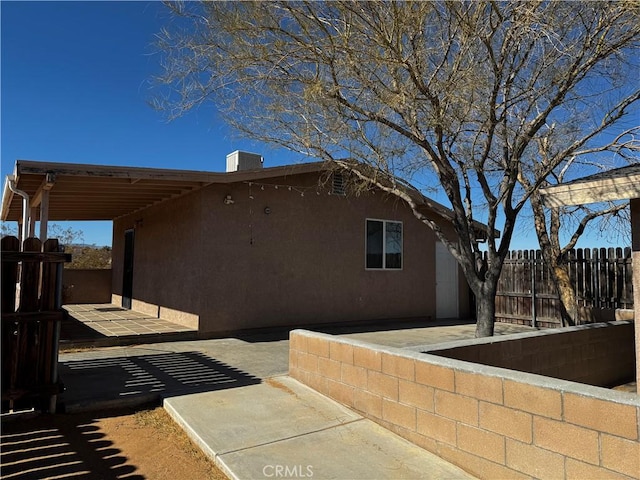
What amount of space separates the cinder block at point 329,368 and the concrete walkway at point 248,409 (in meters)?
0.27

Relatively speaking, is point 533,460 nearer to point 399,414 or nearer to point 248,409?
point 399,414

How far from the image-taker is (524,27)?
18.4 ft

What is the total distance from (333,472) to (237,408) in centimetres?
172

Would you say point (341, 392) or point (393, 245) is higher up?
point (393, 245)

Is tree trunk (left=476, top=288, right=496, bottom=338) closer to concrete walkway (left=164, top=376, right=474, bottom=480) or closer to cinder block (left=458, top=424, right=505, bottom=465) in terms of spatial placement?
concrete walkway (left=164, top=376, right=474, bottom=480)

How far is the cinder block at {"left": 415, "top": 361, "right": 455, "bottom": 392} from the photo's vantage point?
3.58 metres

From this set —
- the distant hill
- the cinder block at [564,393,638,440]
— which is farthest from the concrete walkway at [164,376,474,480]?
the distant hill

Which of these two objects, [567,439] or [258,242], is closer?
[567,439]

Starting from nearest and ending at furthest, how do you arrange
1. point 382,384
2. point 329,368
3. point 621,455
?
point 621,455 < point 382,384 < point 329,368

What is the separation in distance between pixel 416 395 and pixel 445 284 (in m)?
10.8

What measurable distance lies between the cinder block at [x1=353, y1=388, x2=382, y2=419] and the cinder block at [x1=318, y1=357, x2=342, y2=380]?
34cm

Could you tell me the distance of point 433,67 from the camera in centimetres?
658

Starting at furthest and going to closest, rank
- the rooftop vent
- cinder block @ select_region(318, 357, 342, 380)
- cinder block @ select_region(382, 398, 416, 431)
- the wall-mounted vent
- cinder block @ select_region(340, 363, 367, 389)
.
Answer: the wall-mounted vent → the rooftop vent → cinder block @ select_region(318, 357, 342, 380) → cinder block @ select_region(340, 363, 367, 389) → cinder block @ select_region(382, 398, 416, 431)

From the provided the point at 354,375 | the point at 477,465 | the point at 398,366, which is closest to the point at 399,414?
the point at 398,366
